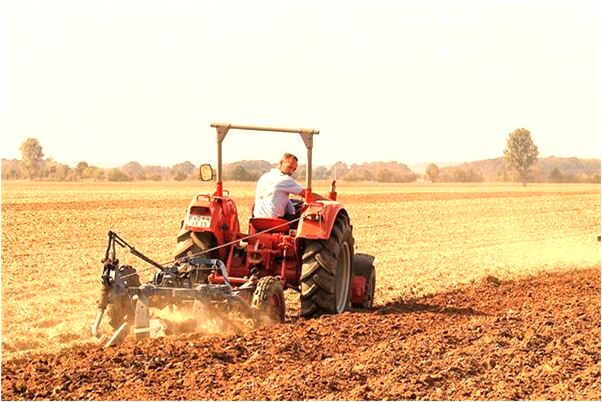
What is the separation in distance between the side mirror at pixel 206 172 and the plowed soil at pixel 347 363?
1726 mm

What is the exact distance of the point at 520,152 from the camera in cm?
8612

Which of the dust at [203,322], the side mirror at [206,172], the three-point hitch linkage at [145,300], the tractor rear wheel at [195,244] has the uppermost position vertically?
the side mirror at [206,172]

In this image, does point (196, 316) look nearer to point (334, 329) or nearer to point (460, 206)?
point (334, 329)

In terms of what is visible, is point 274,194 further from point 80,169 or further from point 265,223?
point 80,169

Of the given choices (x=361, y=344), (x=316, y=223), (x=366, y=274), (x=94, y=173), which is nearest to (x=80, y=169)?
(x=94, y=173)

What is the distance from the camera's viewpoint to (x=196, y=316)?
822 cm

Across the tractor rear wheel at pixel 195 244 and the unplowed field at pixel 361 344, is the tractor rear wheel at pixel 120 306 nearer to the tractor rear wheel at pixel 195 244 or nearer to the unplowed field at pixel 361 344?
the unplowed field at pixel 361 344

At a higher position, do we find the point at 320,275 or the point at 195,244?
the point at 195,244

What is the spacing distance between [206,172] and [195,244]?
715 mm

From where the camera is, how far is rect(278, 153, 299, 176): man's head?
31.1 feet

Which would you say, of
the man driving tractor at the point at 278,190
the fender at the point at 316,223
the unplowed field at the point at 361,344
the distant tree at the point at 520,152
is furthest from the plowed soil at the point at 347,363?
the distant tree at the point at 520,152

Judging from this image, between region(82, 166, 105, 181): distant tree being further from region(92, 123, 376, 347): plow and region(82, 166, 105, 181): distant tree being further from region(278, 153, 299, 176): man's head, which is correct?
region(278, 153, 299, 176): man's head

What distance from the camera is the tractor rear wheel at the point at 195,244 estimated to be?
31.1 ft

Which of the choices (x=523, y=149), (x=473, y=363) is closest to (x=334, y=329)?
(x=473, y=363)
